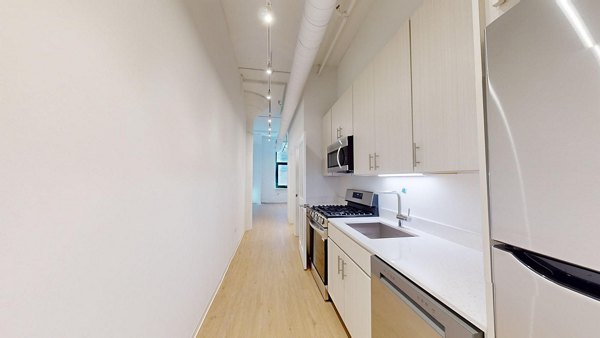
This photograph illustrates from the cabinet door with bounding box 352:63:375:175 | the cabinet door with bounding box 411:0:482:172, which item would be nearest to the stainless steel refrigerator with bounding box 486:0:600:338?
the cabinet door with bounding box 411:0:482:172

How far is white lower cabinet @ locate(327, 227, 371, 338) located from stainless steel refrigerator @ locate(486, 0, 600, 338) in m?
0.97

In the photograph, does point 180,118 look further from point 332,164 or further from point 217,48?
point 332,164

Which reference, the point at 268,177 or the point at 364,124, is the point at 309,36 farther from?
the point at 268,177

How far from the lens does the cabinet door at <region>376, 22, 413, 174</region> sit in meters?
1.53

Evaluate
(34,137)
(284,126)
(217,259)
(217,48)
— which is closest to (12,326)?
(34,137)

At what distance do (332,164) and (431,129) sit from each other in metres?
1.81

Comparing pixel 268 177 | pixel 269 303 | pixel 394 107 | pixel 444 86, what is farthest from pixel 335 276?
pixel 268 177

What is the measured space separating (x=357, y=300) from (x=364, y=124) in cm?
157

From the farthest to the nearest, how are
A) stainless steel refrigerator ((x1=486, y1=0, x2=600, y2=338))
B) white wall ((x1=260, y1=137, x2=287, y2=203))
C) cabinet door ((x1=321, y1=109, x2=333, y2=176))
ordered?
white wall ((x1=260, y1=137, x2=287, y2=203)) < cabinet door ((x1=321, y1=109, x2=333, y2=176)) < stainless steel refrigerator ((x1=486, y1=0, x2=600, y2=338))

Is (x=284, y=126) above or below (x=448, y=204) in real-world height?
above

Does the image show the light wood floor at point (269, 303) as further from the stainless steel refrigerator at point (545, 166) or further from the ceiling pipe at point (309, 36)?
the ceiling pipe at point (309, 36)

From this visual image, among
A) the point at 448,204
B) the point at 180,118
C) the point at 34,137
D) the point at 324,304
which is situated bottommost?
the point at 324,304

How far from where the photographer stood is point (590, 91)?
0.45m

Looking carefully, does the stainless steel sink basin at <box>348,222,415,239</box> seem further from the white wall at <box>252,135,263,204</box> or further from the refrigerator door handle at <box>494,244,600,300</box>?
the white wall at <box>252,135,263,204</box>
